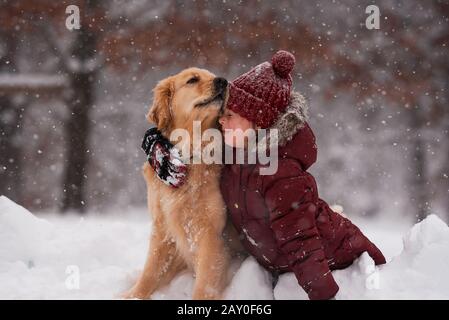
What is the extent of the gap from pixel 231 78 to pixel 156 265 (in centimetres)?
355

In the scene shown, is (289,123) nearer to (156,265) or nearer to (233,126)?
(233,126)

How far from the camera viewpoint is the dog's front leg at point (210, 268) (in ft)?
7.86

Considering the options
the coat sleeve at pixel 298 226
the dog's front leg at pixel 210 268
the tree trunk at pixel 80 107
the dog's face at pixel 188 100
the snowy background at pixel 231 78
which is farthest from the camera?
the tree trunk at pixel 80 107

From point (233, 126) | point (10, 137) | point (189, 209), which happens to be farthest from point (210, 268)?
point (10, 137)

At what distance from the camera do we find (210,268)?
240 cm

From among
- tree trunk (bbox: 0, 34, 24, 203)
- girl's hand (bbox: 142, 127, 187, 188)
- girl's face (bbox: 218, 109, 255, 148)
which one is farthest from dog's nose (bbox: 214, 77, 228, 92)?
tree trunk (bbox: 0, 34, 24, 203)

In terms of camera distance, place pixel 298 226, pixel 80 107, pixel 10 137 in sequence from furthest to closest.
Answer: pixel 10 137 → pixel 80 107 → pixel 298 226

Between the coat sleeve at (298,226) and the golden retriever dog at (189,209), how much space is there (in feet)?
1.23

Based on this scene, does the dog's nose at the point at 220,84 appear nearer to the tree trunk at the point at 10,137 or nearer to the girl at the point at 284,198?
the girl at the point at 284,198

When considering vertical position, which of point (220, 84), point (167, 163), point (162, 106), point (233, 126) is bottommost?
point (167, 163)

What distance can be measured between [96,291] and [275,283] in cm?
113

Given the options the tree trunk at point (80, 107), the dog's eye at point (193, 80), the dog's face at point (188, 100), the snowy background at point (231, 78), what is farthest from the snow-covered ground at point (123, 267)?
the tree trunk at point (80, 107)

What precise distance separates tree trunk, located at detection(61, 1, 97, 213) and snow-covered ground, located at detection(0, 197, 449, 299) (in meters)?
1.89

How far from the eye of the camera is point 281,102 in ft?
7.56
